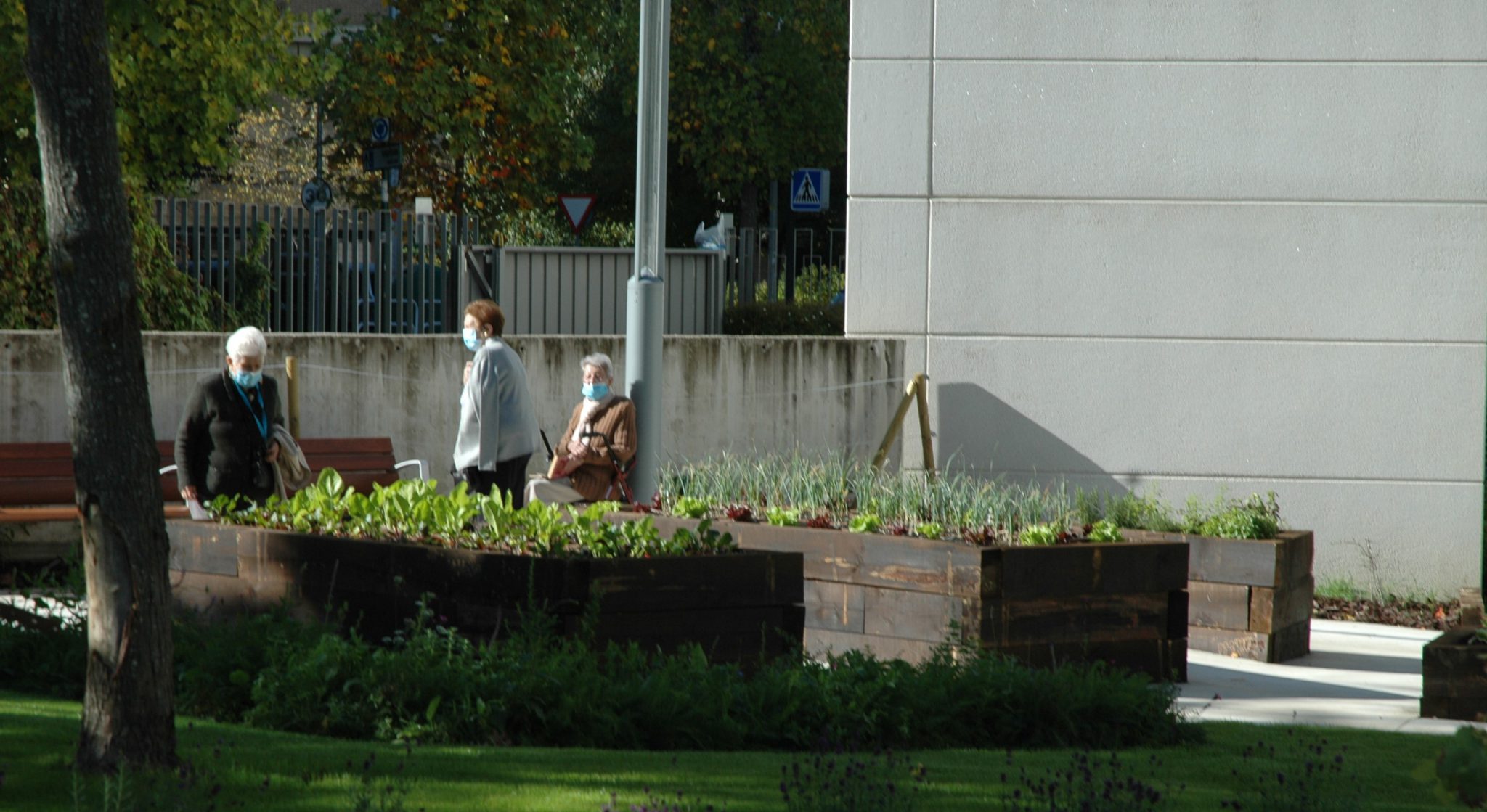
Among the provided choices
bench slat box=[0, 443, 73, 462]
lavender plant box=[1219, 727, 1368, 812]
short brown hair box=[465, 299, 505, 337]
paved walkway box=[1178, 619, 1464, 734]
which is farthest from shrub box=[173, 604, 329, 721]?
bench slat box=[0, 443, 73, 462]

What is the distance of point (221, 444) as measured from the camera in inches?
375

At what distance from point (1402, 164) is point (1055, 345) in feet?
8.88

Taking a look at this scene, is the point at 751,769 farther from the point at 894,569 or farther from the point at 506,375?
the point at 506,375

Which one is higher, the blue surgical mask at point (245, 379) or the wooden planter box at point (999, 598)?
the blue surgical mask at point (245, 379)

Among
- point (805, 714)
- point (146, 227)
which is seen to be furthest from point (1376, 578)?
point (146, 227)

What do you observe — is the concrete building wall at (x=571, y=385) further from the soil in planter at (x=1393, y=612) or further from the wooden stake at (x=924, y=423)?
the soil in planter at (x=1393, y=612)

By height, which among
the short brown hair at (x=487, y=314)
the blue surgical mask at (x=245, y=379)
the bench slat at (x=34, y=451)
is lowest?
the bench slat at (x=34, y=451)

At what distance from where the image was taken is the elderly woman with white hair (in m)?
9.52

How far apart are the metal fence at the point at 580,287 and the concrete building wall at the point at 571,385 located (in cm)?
179

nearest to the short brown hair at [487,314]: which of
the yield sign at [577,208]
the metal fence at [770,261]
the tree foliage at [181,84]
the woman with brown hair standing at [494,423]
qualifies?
the woman with brown hair standing at [494,423]

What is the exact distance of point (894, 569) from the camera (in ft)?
28.3

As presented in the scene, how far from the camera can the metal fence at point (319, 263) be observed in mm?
14711

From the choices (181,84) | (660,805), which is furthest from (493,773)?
(181,84)

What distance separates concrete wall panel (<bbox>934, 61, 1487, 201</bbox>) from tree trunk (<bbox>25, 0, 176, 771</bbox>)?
897cm
